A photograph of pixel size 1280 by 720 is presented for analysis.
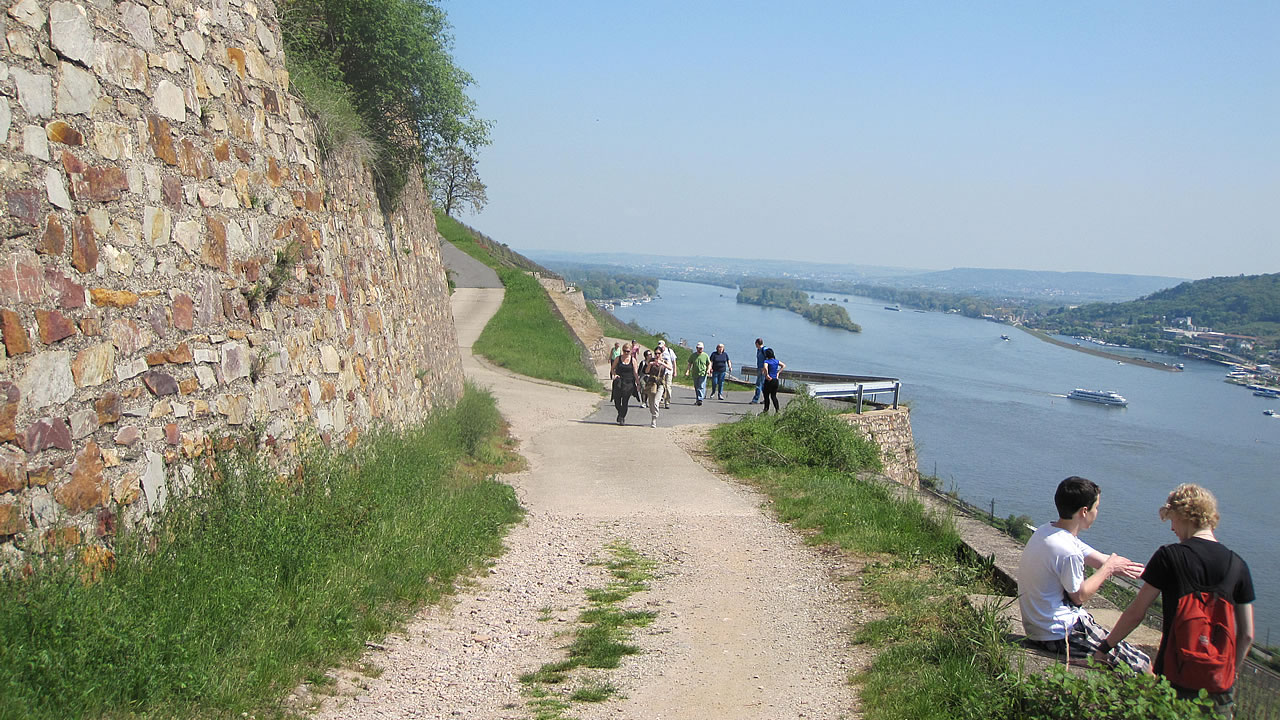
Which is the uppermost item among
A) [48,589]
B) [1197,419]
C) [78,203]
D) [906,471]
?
[78,203]

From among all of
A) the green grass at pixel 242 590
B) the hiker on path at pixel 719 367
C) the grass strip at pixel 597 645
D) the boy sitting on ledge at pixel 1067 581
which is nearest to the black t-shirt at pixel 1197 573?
the boy sitting on ledge at pixel 1067 581

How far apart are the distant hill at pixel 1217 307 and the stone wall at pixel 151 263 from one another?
90518mm

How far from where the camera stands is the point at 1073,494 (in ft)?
16.1

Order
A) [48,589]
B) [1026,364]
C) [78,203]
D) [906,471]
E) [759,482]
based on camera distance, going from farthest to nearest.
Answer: [1026,364]
[906,471]
[759,482]
[78,203]
[48,589]

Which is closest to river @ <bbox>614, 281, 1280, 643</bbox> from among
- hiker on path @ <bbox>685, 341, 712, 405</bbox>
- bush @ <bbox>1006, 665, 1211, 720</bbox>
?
hiker on path @ <bbox>685, 341, 712, 405</bbox>

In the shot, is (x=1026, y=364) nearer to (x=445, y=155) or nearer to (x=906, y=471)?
(x=906, y=471)

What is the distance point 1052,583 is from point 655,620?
258 centimetres

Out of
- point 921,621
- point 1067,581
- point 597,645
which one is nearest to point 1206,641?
point 1067,581

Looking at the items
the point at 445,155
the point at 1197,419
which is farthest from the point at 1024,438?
the point at 445,155

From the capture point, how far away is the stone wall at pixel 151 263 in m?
4.24

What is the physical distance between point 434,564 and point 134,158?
326cm

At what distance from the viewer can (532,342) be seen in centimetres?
3030

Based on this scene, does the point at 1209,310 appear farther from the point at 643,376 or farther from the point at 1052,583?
the point at 1052,583

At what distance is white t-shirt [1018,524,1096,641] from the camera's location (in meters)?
4.88
